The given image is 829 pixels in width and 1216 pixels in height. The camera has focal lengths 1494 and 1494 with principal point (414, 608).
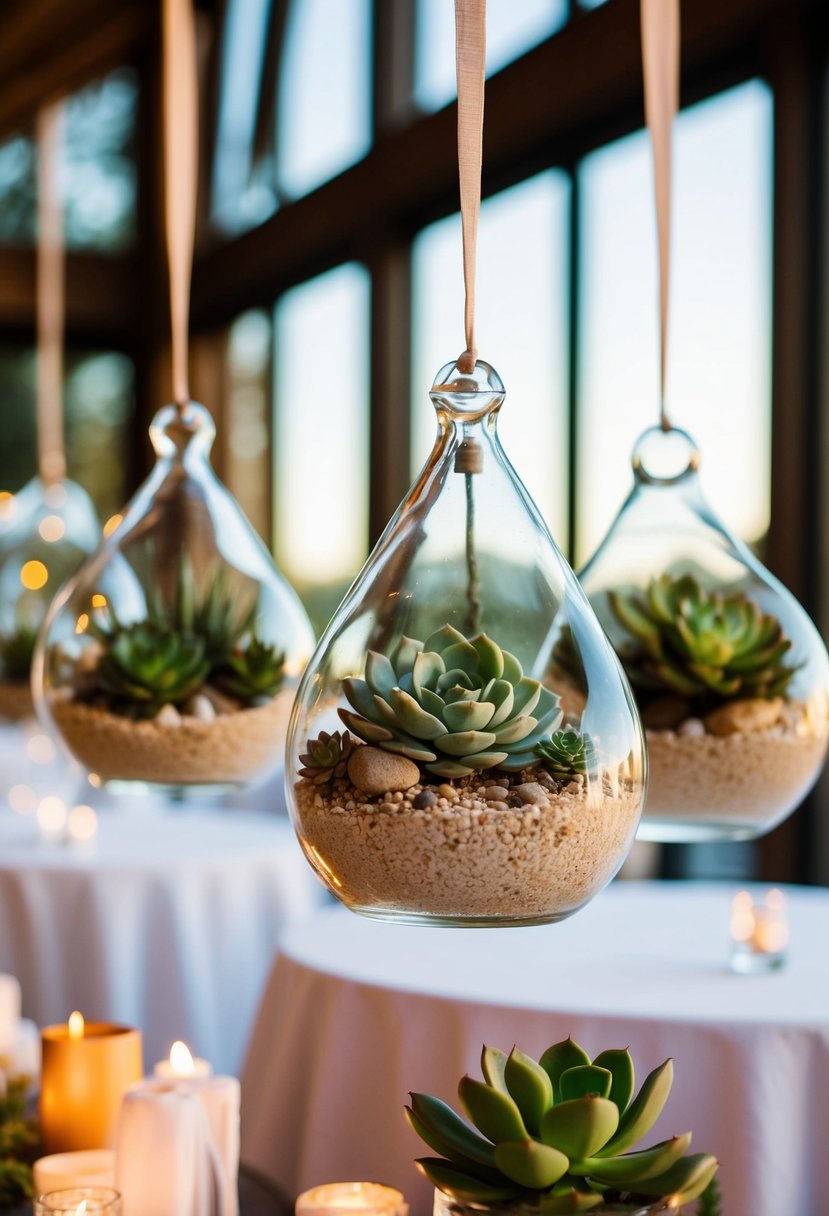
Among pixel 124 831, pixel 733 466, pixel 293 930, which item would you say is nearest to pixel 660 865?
pixel 733 466

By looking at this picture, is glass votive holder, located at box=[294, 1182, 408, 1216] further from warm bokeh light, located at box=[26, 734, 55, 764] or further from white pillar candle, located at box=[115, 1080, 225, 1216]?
warm bokeh light, located at box=[26, 734, 55, 764]

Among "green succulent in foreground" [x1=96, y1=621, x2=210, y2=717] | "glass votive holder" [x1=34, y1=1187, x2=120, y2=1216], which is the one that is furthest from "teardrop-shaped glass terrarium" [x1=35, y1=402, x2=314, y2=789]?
"glass votive holder" [x1=34, y1=1187, x2=120, y2=1216]

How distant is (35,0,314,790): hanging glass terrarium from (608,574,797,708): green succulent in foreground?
0.27 metres

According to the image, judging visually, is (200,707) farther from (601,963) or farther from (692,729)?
(601,963)

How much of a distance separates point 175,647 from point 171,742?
0.25 ft

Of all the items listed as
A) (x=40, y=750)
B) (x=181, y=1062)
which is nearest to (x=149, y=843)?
(x=40, y=750)

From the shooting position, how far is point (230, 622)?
118 centimetres

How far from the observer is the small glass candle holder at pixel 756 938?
137cm

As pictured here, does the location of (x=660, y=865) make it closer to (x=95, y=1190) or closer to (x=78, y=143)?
(x=95, y=1190)

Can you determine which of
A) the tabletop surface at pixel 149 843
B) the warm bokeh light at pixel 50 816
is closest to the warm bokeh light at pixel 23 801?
the tabletop surface at pixel 149 843

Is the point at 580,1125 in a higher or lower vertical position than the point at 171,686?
lower

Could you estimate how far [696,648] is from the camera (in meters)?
1.17

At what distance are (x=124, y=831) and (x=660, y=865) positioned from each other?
4.69 ft

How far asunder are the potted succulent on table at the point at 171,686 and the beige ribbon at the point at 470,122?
1.58 ft
